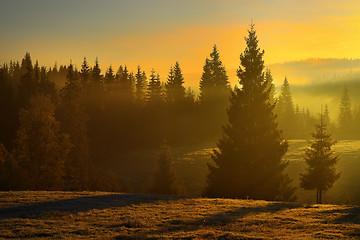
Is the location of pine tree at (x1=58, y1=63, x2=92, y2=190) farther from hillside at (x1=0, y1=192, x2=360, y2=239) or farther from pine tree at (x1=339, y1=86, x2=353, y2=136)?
pine tree at (x1=339, y1=86, x2=353, y2=136)

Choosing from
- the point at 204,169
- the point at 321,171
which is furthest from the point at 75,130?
the point at 321,171

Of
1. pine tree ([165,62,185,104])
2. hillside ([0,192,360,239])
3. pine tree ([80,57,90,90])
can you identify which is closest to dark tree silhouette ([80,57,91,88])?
pine tree ([80,57,90,90])

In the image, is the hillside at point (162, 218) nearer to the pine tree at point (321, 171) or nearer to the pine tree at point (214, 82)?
the pine tree at point (321, 171)

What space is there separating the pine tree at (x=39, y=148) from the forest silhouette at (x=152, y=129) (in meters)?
0.11

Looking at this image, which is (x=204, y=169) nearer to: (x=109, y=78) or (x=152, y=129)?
(x=152, y=129)

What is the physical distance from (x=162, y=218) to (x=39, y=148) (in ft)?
90.0

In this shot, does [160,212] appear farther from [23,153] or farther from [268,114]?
[23,153]

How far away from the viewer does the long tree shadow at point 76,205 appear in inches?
669

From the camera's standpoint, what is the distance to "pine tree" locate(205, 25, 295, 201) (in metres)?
31.2

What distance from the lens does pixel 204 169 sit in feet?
187

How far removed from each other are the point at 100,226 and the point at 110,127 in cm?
6830

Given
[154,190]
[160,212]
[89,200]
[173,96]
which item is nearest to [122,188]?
[154,190]

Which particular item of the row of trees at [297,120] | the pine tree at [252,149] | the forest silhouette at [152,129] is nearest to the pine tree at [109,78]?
the forest silhouette at [152,129]

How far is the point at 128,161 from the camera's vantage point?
227ft
